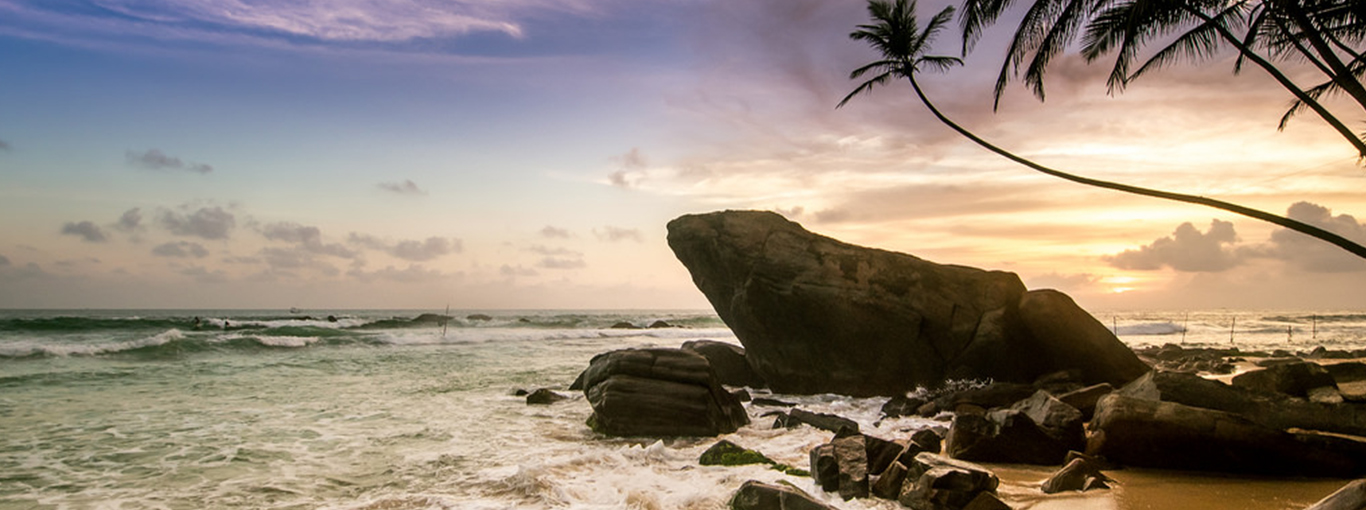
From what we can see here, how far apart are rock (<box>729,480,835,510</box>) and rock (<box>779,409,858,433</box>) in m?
4.62

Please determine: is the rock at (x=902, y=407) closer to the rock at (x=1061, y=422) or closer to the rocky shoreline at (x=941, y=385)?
the rocky shoreline at (x=941, y=385)

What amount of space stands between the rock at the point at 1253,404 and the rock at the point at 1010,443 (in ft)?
5.03

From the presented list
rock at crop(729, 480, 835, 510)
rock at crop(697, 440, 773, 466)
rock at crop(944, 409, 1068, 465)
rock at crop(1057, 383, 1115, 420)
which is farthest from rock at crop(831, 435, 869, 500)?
rock at crop(1057, 383, 1115, 420)

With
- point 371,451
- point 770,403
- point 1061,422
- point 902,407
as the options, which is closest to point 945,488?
point 1061,422

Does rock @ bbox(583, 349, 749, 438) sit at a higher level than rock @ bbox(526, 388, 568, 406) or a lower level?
higher

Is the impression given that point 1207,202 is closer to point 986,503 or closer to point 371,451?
point 986,503

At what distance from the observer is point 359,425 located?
11.5m

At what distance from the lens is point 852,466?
23.2 feet

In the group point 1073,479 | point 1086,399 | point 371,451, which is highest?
point 1086,399

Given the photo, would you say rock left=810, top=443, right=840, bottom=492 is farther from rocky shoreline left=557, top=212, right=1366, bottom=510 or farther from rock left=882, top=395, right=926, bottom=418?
rock left=882, top=395, right=926, bottom=418

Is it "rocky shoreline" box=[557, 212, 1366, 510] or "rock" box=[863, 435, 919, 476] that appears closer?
"rocky shoreline" box=[557, 212, 1366, 510]

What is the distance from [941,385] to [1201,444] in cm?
769

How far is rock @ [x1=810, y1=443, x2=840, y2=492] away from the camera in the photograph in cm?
696

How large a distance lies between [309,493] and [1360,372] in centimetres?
1906
